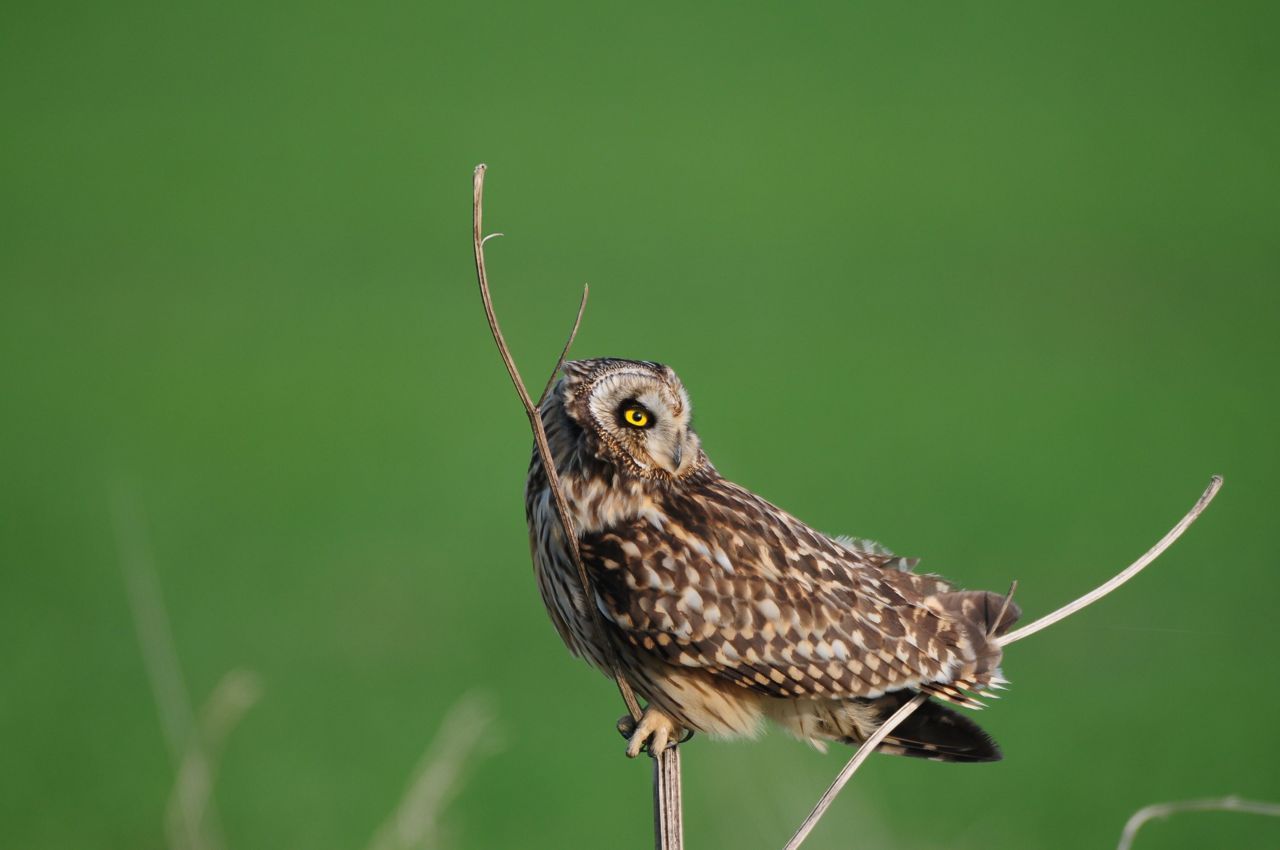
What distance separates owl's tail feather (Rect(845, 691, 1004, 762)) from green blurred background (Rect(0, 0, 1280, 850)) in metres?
0.61

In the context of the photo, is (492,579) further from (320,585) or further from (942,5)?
(942,5)

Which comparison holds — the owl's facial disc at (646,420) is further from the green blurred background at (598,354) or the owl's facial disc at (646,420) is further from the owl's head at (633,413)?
the green blurred background at (598,354)

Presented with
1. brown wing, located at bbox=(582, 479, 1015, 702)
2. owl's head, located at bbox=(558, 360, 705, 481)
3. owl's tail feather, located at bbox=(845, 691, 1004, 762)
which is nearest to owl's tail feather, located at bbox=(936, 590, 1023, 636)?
brown wing, located at bbox=(582, 479, 1015, 702)

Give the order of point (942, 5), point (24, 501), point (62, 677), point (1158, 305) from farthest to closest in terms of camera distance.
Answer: point (942, 5), point (1158, 305), point (24, 501), point (62, 677)

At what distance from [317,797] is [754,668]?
21.5 feet

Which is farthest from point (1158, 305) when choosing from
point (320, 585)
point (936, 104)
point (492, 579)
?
point (320, 585)

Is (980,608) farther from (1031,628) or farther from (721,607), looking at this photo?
(1031,628)

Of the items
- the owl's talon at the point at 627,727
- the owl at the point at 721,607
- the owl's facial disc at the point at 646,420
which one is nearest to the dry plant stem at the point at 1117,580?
the owl at the point at 721,607

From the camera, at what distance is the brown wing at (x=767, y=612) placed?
277cm

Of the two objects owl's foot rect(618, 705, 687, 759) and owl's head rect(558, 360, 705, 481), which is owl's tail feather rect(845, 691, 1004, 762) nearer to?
owl's foot rect(618, 705, 687, 759)

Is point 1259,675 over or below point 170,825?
over

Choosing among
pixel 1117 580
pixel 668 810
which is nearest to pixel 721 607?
pixel 668 810

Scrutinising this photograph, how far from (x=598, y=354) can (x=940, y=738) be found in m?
10.9

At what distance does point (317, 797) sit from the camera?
8.80 metres
